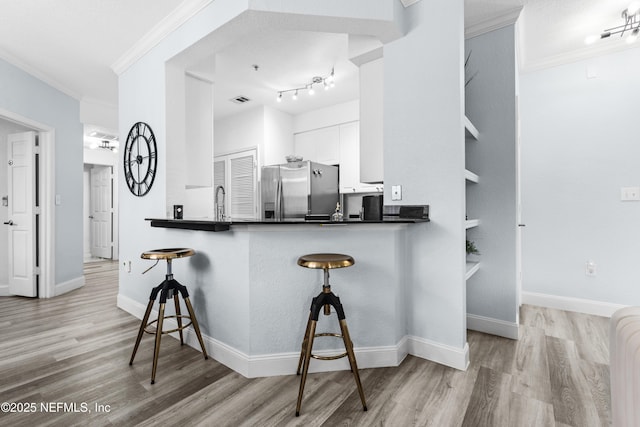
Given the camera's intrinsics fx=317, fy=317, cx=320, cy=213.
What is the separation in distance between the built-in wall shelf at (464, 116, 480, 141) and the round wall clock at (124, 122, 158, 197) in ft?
8.76

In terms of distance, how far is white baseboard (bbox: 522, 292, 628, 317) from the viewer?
298cm

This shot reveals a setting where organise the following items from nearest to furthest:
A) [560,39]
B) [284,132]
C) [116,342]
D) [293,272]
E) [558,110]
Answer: [293,272] < [116,342] < [560,39] < [558,110] < [284,132]

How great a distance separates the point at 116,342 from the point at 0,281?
2.85m

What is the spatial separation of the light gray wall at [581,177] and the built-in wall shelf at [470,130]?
112 cm

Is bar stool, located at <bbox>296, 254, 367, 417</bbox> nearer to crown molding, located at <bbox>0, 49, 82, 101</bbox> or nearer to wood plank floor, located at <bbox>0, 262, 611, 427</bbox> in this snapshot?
wood plank floor, located at <bbox>0, 262, 611, 427</bbox>

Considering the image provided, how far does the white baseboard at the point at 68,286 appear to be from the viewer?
3.94 m

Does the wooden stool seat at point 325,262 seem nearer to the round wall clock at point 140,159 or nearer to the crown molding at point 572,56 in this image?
the round wall clock at point 140,159

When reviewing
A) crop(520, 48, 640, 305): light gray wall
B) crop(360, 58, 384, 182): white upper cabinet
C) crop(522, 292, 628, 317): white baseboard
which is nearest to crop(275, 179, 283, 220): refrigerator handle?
crop(360, 58, 384, 182): white upper cabinet

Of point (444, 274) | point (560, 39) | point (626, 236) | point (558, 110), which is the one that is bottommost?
point (444, 274)

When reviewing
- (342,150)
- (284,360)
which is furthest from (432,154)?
(342,150)

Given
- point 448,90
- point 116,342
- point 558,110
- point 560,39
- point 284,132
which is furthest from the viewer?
point 284,132

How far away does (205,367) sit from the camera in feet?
6.75

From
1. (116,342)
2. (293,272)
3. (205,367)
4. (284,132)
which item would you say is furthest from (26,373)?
(284,132)

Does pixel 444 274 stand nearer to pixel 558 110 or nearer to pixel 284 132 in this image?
pixel 558 110
